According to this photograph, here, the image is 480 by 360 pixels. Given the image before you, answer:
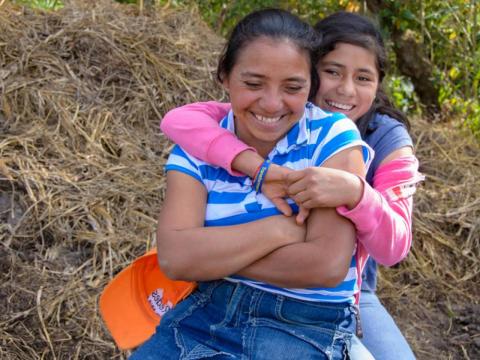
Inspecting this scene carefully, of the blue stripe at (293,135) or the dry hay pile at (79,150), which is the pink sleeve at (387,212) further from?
the dry hay pile at (79,150)

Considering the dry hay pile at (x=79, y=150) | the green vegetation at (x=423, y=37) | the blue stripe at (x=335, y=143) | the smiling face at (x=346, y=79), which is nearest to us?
the blue stripe at (x=335, y=143)

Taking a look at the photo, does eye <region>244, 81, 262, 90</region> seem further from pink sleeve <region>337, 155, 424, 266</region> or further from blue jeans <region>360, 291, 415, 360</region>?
blue jeans <region>360, 291, 415, 360</region>

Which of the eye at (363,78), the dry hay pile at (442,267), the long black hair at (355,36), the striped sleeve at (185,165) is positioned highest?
the long black hair at (355,36)

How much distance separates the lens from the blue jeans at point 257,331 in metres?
2.11

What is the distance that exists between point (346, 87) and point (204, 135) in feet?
1.77

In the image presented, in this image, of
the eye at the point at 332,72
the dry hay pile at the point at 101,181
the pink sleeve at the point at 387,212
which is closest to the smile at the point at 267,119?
the pink sleeve at the point at 387,212

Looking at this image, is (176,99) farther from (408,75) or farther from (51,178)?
(408,75)

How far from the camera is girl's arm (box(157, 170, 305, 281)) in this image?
6.94ft

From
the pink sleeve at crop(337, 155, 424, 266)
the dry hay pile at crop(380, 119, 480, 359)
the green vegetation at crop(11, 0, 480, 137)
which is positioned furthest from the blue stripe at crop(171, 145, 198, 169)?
the green vegetation at crop(11, 0, 480, 137)

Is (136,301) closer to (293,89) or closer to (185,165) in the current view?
(185,165)

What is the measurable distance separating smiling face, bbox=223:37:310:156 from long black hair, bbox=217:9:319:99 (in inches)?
0.7

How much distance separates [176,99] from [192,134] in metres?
2.55

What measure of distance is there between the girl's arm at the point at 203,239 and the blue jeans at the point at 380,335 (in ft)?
2.01

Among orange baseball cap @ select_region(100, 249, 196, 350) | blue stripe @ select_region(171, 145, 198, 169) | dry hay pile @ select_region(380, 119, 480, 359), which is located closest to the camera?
blue stripe @ select_region(171, 145, 198, 169)
